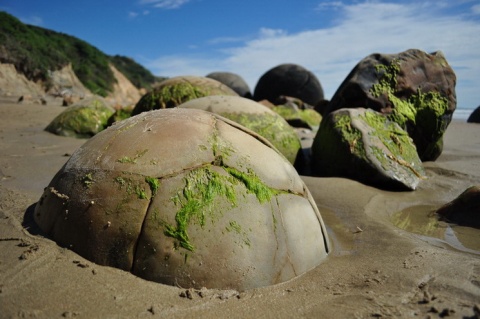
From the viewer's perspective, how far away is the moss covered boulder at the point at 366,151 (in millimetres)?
4488

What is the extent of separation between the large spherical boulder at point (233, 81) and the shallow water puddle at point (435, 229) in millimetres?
18171

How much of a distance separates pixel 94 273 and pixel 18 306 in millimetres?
345

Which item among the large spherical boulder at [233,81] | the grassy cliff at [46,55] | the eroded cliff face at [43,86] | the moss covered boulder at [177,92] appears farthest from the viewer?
the large spherical boulder at [233,81]

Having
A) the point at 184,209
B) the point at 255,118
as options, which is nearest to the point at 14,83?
the point at 255,118

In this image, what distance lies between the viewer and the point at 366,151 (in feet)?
15.1

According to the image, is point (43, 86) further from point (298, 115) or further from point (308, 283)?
point (308, 283)

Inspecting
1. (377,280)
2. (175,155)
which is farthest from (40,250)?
(377,280)

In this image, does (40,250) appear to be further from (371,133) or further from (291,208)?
(371,133)

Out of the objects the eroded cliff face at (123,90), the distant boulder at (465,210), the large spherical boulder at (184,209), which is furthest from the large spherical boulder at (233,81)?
the large spherical boulder at (184,209)

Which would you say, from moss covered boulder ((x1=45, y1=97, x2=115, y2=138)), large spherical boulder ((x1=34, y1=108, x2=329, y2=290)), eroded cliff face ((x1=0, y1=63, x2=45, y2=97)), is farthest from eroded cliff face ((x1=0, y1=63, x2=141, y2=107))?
large spherical boulder ((x1=34, y1=108, x2=329, y2=290))

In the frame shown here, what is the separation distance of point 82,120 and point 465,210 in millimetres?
6618

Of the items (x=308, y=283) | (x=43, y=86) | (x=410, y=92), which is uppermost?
(x=43, y=86)

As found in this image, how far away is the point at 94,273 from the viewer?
6.25 ft

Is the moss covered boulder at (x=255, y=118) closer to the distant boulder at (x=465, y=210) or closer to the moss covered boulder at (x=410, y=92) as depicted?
the moss covered boulder at (x=410, y=92)
